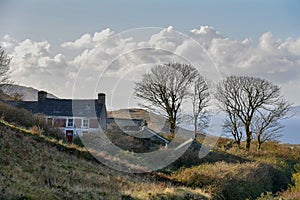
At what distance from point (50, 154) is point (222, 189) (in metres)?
9.66

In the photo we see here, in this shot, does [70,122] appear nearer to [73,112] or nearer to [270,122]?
[73,112]

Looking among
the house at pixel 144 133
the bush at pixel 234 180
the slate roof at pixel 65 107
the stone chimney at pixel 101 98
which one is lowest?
the bush at pixel 234 180

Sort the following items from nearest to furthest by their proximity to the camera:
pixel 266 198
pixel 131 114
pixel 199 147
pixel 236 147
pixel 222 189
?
pixel 266 198 < pixel 222 189 < pixel 199 147 < pixel 236 147 < pixel 131 114

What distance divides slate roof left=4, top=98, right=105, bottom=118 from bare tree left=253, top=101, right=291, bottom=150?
18284mm

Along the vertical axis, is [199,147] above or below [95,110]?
below

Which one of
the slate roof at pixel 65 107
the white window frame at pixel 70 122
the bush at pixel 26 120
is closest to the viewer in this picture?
the bush at pixel 26 120

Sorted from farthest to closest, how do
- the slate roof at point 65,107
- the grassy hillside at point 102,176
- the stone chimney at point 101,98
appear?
1. the stone chimney at point 101,98
2. the slate roof at point 65,107
3. the grassy hillside at point 102,176

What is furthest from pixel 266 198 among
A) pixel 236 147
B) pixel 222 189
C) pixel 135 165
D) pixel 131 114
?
pixel 131 114

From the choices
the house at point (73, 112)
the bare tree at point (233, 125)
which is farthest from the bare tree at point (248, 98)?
the house at point (73, 112)

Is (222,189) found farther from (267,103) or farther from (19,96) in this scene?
(19,96)

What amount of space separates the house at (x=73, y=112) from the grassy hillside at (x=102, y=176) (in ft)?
33.8

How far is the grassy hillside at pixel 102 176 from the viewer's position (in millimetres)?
12180

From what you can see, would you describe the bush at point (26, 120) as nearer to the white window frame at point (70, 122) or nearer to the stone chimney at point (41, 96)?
the white window frame at point (70, 122)

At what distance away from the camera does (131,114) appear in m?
41.8
